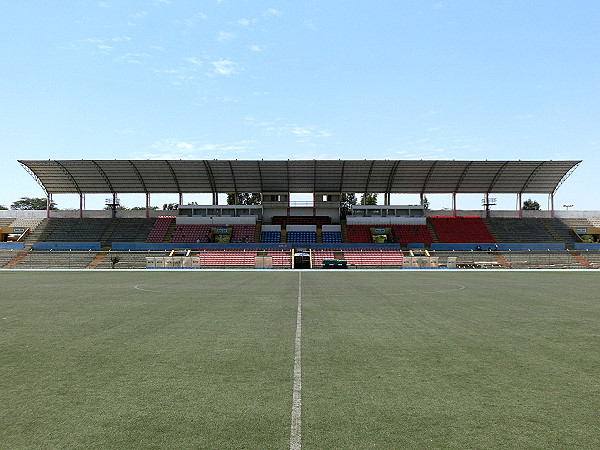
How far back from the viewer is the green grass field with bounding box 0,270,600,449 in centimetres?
465

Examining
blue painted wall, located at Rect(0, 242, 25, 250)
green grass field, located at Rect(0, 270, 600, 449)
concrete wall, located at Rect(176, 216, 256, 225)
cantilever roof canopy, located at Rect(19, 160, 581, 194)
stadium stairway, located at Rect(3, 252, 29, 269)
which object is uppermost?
cantilever roof canopy, located at Rect(19, 160, 581, 194)

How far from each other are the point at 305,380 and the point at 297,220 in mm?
62155

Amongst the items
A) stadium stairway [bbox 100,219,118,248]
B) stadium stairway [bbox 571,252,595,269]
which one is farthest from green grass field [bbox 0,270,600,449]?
stadium stairway [bbox 100,219,118,248]

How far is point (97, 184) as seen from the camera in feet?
217

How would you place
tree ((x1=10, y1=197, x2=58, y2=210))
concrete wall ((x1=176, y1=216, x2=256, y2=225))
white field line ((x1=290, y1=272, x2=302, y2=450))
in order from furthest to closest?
tree ((x1=10, y1=197, x2=58, y2=210)), concrete wall ((x1=176, y1=216, x2=256, y2=225)), white field line ((x1=290, y1=272, x2=302, y2=450))

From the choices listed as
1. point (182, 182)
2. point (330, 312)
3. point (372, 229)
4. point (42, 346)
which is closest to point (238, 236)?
point (182, 182)

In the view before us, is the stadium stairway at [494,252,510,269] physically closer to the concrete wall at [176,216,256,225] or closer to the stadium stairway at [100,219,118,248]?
the concrete wall at [176,216,256,225]

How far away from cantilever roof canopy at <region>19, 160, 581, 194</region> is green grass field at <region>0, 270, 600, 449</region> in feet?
165

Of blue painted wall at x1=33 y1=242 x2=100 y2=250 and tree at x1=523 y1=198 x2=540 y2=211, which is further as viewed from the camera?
tree at x1=523 y1=198 x2=540 y2=211

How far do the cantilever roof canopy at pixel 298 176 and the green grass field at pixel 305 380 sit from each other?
1977 inches

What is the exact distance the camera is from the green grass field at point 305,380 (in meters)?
4.65

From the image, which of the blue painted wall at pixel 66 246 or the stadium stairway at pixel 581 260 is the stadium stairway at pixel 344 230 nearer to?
the stadium stairway at pixel 581 260

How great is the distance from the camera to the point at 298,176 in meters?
64.5

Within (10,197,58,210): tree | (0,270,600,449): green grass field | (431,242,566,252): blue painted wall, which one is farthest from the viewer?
(10,197,58,210): tree
